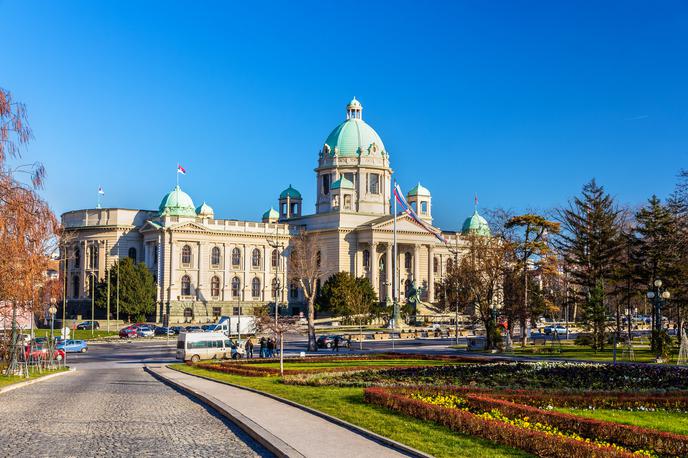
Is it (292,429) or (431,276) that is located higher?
(431,276)

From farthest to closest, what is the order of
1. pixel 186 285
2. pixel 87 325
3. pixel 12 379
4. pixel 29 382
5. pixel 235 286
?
pixel 235 286 → pixel 186 285 → pixel 87 325 → pixel 12 379 → pixel 29 382

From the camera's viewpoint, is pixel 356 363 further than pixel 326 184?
No

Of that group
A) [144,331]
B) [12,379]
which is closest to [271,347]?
[12,379]

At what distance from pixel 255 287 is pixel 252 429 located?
365 feet

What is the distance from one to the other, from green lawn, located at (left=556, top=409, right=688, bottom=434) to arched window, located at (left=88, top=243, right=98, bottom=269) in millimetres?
110855

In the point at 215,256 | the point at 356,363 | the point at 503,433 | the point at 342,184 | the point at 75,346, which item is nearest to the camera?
the point at 503,433

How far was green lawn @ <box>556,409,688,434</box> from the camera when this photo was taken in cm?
2038

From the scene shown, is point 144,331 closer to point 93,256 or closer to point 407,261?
point 93,256

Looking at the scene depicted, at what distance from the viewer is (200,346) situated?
56.7 m

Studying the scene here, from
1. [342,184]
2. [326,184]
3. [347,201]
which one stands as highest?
[326,184]

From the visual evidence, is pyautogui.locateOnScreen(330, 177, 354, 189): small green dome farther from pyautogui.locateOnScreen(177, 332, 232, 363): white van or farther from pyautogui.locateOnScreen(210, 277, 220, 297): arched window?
pyautogui.locateOnScreen(177, 332, 232, 363): white van

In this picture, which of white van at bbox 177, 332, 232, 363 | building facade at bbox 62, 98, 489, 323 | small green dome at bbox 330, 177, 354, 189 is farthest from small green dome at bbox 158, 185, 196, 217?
white van at bbox 177, 332, 232, 363

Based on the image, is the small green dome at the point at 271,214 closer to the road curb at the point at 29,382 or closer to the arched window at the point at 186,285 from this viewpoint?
the arched window at the point at 186,285

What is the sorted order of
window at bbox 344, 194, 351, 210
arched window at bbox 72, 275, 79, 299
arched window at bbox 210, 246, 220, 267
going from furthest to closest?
window at bbox 344, 194, 351, 210
arched window at bbox 72, 275, 79, 299
arched window at bbox 210, 246, 220, 267
